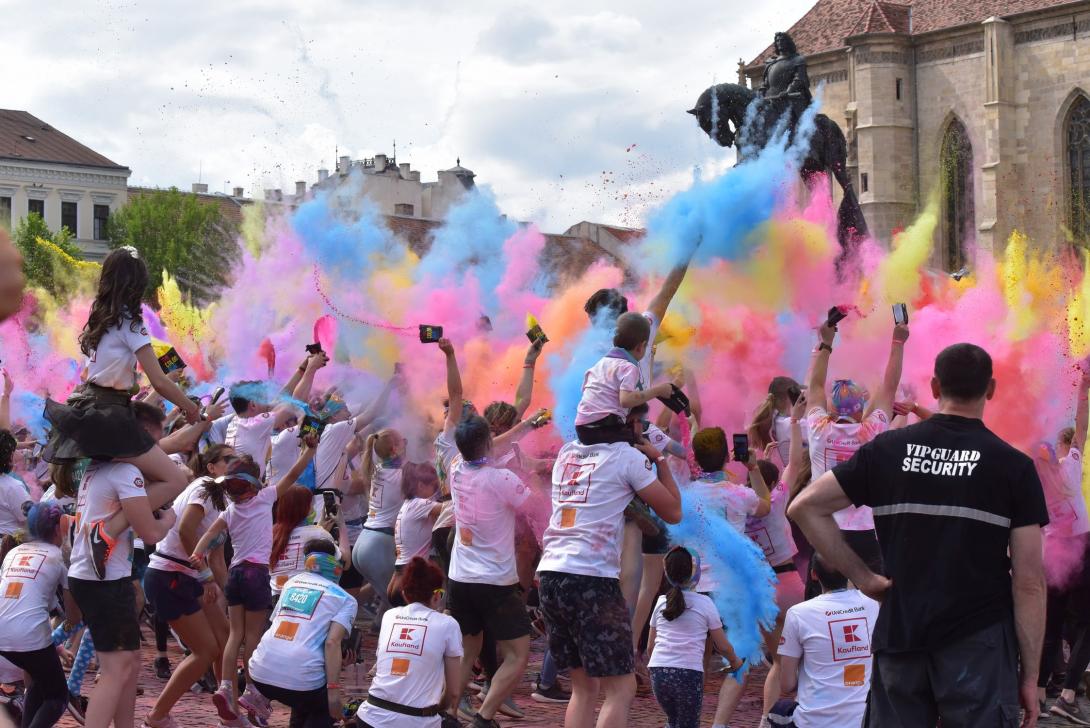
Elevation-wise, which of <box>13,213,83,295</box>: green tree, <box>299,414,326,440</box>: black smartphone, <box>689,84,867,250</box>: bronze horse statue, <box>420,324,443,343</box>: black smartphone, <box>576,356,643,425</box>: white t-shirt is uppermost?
<box>13,213,83,295</box>: green tree

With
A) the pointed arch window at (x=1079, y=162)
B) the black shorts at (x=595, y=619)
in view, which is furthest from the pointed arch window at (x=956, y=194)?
the black shorts at (x=595, y=619)

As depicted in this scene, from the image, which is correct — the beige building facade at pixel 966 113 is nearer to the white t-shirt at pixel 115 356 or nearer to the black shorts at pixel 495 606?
the black shorts at pixel 495 606

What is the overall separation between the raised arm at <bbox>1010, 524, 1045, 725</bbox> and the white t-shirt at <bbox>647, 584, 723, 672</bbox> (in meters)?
2.67

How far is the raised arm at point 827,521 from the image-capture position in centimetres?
467

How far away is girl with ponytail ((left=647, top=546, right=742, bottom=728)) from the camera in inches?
272

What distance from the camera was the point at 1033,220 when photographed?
147 ft

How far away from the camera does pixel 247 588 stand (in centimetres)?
816

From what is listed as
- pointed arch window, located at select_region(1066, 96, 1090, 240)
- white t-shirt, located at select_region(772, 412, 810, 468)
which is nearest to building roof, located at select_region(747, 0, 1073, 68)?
pointed arch window, located at select_region(1066, 96, 1090, 240)

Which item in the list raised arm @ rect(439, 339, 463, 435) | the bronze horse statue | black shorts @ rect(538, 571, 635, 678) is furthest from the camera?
the bronze horse statue

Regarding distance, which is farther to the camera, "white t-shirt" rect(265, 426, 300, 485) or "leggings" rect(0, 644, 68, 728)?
"white t-shirt" rect(265, 426, 300, 485)

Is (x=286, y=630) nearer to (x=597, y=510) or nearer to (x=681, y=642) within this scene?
(x=597, y=510)

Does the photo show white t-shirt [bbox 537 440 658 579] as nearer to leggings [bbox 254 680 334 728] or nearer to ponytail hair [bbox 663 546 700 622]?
ponytail hair [bbox 663 546 700 622]

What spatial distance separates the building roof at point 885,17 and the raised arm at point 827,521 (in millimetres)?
40974

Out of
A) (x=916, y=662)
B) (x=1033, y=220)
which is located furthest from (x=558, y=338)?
(x=1033, y=220)
